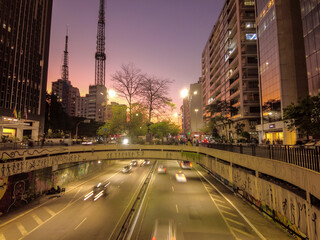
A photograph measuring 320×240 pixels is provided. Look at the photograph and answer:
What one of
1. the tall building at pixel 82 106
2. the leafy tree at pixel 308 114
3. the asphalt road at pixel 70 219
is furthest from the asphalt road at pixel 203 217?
the tall building at pixel 82 106

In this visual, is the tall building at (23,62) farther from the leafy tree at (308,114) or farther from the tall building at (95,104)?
the tall building at (95,104)

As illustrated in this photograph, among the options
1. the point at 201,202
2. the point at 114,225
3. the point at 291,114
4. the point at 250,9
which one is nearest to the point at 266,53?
the point at 250,9

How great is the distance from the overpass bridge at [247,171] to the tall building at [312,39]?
18118mm

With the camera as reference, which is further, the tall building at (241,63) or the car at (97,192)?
the tall building at (241,63)

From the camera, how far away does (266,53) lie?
42406 mm

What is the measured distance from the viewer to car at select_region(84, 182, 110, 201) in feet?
84.6

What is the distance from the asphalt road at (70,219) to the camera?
1584 cm

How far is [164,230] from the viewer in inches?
657

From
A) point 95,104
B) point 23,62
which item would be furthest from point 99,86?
point 23,62

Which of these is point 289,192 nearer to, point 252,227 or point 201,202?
point 252,227

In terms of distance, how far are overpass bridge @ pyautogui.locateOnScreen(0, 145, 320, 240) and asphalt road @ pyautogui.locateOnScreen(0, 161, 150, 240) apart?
4.99 meters

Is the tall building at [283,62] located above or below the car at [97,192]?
above

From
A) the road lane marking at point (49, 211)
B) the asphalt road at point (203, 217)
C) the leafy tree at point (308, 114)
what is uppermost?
the leafy tree at point (308, 114)

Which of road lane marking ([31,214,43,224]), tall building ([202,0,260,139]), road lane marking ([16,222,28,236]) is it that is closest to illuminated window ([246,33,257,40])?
tall building ([202,0,260,139])
